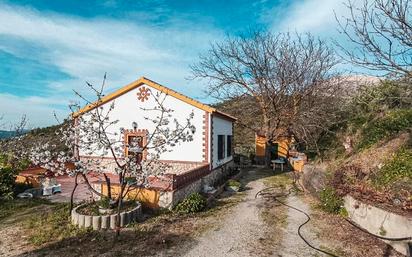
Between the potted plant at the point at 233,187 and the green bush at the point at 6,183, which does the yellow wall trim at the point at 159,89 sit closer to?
the potted plant at the point at 233,187

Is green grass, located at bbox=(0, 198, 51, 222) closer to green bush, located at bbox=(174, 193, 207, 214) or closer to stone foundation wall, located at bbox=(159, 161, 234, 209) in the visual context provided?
stone foundation wall, located at bbox=(159, 161, 234, 209)

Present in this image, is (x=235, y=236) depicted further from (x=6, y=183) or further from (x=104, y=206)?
(x=6, y=183)

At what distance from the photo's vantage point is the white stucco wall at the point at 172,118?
15.5 metres

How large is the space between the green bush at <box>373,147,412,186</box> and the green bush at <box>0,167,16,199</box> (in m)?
14.5

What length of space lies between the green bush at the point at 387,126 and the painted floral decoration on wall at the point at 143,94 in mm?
11019

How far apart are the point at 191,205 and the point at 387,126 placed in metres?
9.90

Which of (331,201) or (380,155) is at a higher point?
(380,155)

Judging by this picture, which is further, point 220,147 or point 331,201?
point 220,147

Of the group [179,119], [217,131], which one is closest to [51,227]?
[179,119]

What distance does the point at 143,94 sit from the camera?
16156 mm

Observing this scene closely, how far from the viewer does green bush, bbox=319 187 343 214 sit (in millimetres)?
10820

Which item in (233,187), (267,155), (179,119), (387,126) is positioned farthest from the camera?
(267,155)

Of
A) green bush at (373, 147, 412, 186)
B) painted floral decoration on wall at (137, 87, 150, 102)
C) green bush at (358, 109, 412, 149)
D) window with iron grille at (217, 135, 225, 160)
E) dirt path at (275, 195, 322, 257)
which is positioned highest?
painted floral decoration on wall at (137, 87, 150, 102)

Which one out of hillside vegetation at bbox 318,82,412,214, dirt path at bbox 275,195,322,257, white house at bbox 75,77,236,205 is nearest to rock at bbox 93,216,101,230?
dirt path at bbox 275,195,322,257
